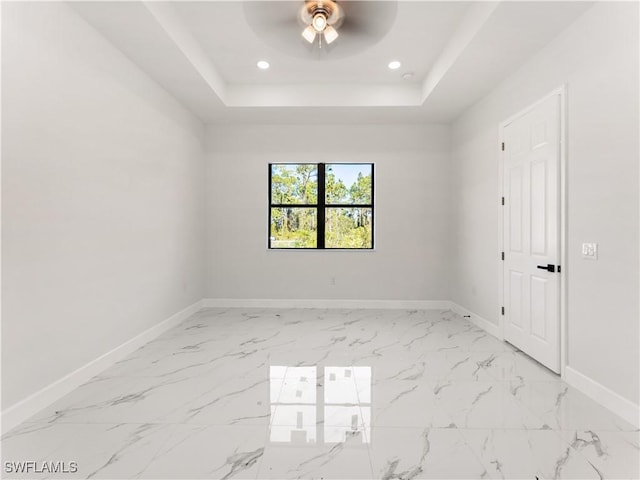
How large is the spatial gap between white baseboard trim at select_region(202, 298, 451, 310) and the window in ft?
2.75

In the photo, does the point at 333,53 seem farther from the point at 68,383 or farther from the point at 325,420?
the point at 68,383

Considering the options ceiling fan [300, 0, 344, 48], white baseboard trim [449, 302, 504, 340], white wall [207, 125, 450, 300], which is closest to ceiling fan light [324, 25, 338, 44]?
ceiling fan [300, 0, 344, 48]

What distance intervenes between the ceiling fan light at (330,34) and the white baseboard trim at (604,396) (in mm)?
3085

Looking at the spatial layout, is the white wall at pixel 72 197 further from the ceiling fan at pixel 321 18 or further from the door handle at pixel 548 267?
the door handle at pixel 548 267

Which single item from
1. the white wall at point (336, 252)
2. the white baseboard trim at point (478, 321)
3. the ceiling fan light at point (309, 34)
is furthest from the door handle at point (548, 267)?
the ceiling fan light at point (309, 34)

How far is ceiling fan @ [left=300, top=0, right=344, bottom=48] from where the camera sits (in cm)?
224

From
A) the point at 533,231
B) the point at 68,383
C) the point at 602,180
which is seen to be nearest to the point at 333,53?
the point at 602,180

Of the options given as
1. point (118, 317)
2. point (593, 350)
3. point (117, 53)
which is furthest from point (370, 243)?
point (117, 53)

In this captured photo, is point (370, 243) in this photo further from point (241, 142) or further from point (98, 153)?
point (98, 153)

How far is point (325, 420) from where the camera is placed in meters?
2.05

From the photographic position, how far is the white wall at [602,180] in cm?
207

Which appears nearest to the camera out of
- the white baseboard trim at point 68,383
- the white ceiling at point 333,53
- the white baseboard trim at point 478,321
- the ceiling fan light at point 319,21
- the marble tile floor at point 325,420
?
the marble tile floor at point 325,420

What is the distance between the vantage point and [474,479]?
1.56m

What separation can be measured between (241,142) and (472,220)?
3.53m
